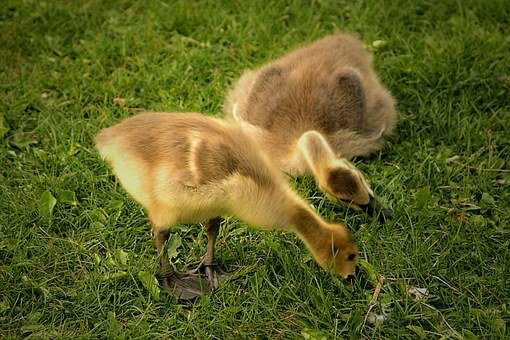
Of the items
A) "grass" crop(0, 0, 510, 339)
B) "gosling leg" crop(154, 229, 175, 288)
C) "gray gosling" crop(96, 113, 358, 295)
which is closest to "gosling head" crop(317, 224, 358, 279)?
"gray gosling" crop(96, 113, 358, 295)

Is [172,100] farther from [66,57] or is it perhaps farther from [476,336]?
[476,336]

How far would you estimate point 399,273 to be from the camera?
2.87 metres

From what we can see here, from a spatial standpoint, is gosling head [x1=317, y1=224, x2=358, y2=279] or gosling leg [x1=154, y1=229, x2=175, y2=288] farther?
gosling leg [x1=154, y1=229, x2=175, y2=288]

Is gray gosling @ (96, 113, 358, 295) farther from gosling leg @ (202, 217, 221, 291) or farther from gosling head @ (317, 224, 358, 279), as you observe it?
gosling leg @ (202, 217, 221, 291)

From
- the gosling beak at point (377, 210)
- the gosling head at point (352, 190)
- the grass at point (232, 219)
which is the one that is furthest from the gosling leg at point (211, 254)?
the gosling beak at point (377, 210)

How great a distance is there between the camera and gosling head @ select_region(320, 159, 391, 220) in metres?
3.11

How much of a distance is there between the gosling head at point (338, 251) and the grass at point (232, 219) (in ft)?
0.43

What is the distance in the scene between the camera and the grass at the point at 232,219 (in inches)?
107

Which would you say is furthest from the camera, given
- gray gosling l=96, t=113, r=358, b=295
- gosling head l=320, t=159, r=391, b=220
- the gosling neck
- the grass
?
the gosling neck

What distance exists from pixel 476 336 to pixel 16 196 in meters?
2.13

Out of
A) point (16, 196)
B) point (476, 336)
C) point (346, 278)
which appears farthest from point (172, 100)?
point (476, 336)

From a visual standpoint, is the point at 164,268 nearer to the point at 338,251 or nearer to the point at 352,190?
the point at 338,251

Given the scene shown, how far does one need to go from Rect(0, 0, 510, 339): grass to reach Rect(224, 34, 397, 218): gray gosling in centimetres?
14

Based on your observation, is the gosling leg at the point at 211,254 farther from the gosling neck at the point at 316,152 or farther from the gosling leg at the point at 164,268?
the gosling neck at the point at 316,152
